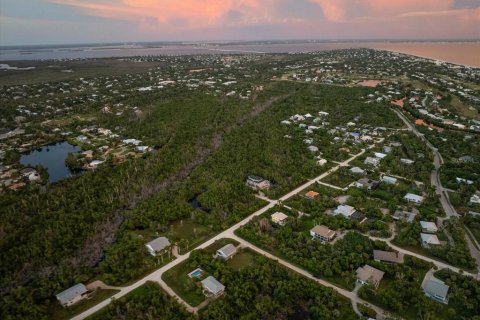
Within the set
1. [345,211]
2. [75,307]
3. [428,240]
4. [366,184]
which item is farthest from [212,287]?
[366,184]

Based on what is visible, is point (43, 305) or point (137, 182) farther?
point (137, 182)

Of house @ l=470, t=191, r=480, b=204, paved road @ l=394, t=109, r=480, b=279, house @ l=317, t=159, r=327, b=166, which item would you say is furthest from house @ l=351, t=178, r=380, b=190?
house @ l=470, t=191, r=480, b=204

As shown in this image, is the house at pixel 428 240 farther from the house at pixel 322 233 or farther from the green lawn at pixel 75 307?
the green lawn at pixel 75 307

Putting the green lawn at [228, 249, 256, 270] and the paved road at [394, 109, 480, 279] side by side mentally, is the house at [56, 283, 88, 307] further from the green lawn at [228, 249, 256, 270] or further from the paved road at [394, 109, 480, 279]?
the paved road at [394, 109, 480, 279]

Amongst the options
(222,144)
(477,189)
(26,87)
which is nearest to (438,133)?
(477,189)

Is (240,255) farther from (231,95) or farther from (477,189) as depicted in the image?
(231,95)

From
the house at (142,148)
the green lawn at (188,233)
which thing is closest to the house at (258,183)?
the green lawn at (188,233)

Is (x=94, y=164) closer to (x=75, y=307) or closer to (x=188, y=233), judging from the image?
(x=188, y=233)
